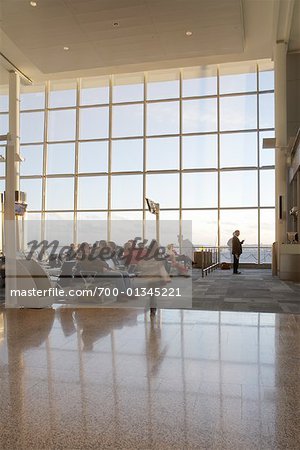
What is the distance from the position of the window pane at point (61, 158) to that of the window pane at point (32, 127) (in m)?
0.74

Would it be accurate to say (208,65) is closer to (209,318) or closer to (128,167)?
(128,167)

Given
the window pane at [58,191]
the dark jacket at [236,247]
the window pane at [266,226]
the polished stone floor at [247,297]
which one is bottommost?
the polished stone floor at [247,297]

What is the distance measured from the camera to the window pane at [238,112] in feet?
51.3

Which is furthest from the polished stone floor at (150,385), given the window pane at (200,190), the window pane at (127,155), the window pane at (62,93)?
the window pane at (62,93)

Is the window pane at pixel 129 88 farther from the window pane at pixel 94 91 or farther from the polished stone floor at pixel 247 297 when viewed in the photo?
the polished stone floor at pixel 247 297

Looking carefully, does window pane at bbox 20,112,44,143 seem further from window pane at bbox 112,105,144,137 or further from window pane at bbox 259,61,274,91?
window pane at bbox 259,61,274,91

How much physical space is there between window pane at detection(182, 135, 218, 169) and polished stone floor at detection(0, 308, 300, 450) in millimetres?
11587

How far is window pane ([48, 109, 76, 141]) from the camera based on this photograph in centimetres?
1733

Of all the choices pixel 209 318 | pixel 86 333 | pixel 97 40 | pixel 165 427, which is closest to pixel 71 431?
pixel 165 427

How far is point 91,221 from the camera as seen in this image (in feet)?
54.5

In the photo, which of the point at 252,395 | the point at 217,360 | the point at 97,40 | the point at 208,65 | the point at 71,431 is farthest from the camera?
the point at 208,65

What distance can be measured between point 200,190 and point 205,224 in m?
1.35

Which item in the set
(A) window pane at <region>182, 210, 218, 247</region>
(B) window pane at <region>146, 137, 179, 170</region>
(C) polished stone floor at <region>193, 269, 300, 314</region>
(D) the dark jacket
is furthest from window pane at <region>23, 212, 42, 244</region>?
(C) polished stone floor at <region>193, 269, 300, 314</region>

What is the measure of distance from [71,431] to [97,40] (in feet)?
39.9
